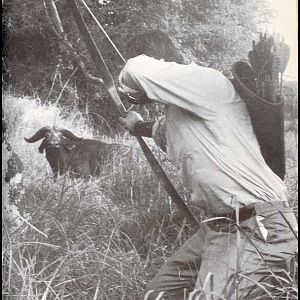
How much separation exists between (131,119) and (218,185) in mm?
378

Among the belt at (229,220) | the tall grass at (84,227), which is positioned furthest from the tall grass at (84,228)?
the belt at (229,220)

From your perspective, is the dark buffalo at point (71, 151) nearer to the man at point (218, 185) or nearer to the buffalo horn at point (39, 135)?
the buffalo horn at point (39, 135)

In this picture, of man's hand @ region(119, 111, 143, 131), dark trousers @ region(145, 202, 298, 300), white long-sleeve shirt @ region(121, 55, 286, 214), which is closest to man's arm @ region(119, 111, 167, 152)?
man's hand @ region(119, 111, 143, 131)

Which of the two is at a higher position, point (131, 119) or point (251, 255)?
point (131, 119)

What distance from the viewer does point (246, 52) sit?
2.11m

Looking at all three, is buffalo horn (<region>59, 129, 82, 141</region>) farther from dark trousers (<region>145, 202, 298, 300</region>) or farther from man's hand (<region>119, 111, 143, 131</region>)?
dark trousers (<region>145, 202, 298, 300</region>)

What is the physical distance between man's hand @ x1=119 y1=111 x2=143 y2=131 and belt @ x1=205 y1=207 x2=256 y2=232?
39 cm

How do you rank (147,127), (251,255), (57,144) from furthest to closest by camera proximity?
(57,144) < (147,127) < (251,255)

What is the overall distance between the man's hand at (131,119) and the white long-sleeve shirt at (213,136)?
154 mm

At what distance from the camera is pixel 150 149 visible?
2283 millimetres

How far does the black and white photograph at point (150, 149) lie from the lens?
2.04 meters

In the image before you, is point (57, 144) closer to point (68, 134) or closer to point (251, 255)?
point (68, 134)

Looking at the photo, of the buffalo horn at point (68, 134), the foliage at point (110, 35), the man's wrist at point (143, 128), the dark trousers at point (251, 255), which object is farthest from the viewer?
the buffalo horn at point (68, 134)

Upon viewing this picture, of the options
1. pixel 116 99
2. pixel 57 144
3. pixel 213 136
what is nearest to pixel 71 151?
pixel 57 144
